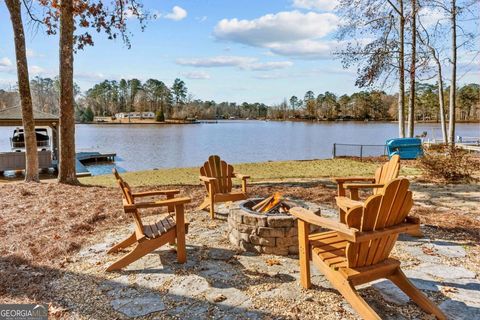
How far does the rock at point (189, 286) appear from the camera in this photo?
269 centimetres

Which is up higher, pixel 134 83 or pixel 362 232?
pixel 134 83

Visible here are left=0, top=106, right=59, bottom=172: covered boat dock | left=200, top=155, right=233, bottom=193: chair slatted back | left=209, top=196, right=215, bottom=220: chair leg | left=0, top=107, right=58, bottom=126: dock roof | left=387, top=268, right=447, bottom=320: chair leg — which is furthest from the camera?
left=0, top=106, right=59, bottom=172: covered boat dock

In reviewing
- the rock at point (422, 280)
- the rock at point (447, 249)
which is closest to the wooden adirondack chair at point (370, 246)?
the rock at point (422, 280)

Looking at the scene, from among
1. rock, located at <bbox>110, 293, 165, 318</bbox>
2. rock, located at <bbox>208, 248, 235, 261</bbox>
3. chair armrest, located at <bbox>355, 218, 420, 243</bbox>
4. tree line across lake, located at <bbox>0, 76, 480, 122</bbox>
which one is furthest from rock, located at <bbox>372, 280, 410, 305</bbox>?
tree line across lake, located at <bbox>0, 76, 480, 122</bbox>

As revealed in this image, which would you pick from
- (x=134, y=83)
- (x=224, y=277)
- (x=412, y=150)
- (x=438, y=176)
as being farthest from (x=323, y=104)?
(x=224, y=277)

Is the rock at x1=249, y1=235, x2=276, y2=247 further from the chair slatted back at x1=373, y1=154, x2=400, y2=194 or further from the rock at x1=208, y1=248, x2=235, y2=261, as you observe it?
the chair slatted back at x1=373, y1=154, x2=400, y2=194

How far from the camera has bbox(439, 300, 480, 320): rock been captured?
2.34 m

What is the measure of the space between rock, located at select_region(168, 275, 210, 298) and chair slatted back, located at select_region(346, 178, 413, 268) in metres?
1.20

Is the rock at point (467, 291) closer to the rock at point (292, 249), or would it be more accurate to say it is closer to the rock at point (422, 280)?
the rock at point (422, 280)

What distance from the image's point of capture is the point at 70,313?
2.43 m

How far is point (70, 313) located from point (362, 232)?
2090 mm

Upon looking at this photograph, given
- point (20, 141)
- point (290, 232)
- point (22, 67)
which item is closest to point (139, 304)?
point (290, 232)

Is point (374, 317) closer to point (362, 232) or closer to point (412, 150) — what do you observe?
point (362, 232)

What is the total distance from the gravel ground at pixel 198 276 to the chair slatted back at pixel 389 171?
721mm
